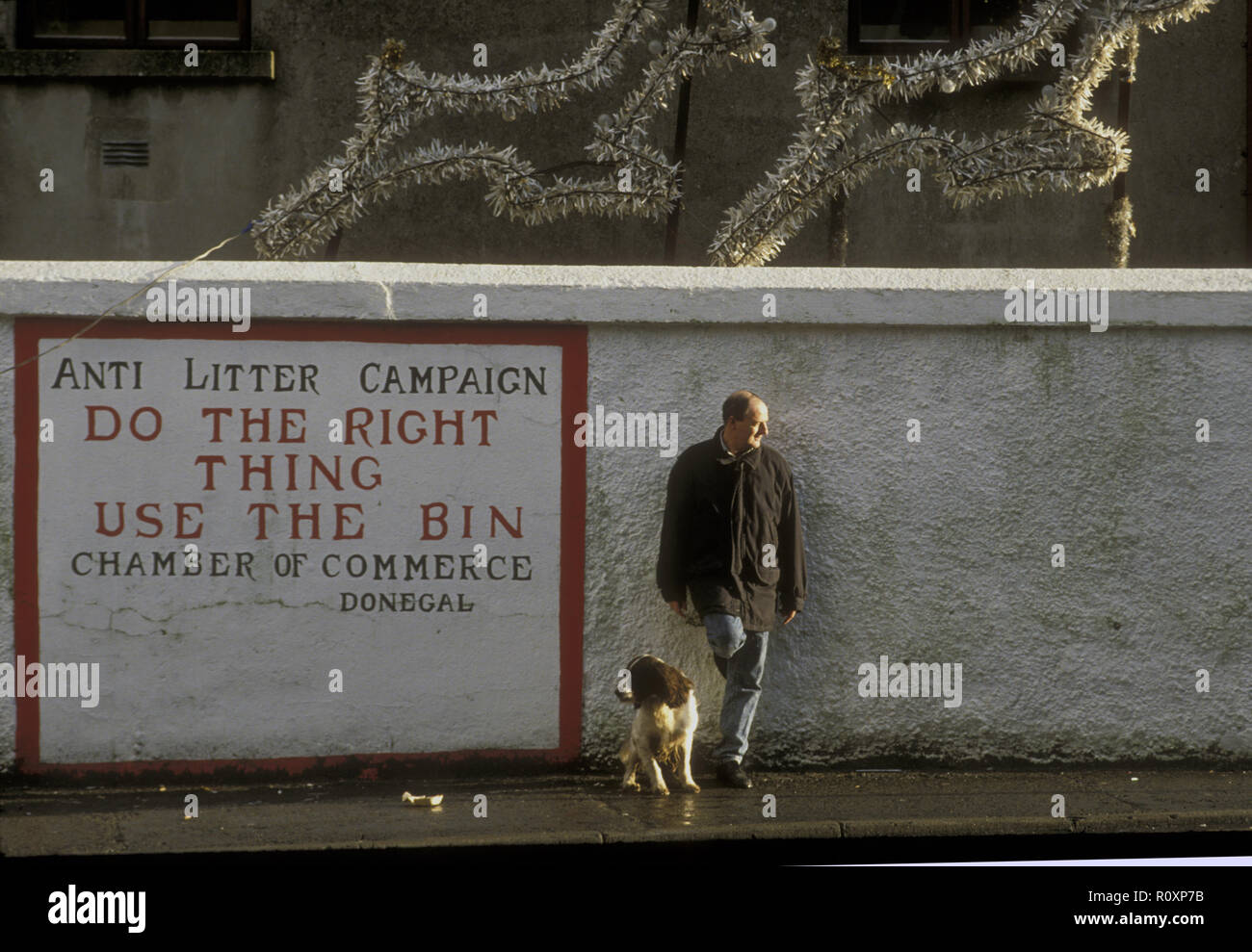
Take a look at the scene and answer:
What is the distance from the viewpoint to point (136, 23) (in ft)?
32.6

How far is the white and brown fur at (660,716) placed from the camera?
6.64 metres

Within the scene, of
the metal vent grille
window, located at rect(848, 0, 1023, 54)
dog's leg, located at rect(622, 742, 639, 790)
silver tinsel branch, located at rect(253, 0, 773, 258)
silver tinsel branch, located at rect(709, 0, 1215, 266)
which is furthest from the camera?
window, located at rect(848, 0, 1023, 54)

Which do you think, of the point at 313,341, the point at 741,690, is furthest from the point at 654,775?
the point at 313,341

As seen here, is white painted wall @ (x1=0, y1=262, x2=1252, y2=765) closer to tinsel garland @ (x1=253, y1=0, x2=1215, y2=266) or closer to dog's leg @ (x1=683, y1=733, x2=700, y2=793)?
dog's leg @ (x1=683, y1=733, x2=700, y2=793)

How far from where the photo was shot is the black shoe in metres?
6.83

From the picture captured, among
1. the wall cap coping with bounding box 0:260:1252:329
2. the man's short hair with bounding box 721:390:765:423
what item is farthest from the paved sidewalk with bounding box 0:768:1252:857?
the wall cap coping with bounding box 0:260:1252:329

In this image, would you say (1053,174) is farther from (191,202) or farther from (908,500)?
(191,202)

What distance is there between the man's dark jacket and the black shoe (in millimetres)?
637

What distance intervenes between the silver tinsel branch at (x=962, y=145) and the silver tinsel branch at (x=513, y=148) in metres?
0.51

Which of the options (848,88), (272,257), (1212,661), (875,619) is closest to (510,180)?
(272,257)

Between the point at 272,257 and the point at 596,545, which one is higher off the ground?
the point at 272,257

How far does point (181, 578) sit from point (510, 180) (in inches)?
120

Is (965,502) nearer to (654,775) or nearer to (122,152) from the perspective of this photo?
(654,775)

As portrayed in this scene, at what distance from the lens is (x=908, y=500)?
7.27 meters
